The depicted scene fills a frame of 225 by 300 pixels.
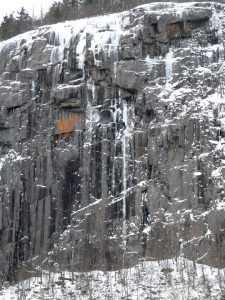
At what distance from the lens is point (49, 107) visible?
33906mm

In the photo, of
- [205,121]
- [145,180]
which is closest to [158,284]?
[145,180]

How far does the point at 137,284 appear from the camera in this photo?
28328mm

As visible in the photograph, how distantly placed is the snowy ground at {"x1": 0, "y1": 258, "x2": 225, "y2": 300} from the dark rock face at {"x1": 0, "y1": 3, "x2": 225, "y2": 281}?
878 millimetres

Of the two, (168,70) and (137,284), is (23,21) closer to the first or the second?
(168,70)

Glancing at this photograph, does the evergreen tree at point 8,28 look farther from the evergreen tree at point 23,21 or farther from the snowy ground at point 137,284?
the snowy ground at point 137,284

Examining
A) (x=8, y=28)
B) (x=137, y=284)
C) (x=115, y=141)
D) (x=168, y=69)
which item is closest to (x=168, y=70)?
(x=168, y=69)

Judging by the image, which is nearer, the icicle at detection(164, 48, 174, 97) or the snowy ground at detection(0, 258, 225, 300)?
the snowy ground at detection(0, 258, 225, 300)

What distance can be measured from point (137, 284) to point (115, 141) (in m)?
7.30

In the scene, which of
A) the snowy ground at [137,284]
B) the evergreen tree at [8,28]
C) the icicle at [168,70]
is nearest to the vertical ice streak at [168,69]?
the icicle at [168,70]

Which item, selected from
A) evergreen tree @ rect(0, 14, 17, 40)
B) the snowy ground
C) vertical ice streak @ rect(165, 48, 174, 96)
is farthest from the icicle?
evergreen tree @ rect(0, 14, 17, 40)

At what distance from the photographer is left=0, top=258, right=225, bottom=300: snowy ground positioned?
27.7 meters

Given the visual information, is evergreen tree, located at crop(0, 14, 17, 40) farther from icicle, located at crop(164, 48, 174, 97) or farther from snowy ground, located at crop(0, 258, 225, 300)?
snowy ground, located at crop(0, 258, 225, 300)

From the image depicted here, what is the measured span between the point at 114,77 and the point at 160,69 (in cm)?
220

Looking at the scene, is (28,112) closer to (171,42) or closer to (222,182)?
(171,42)
